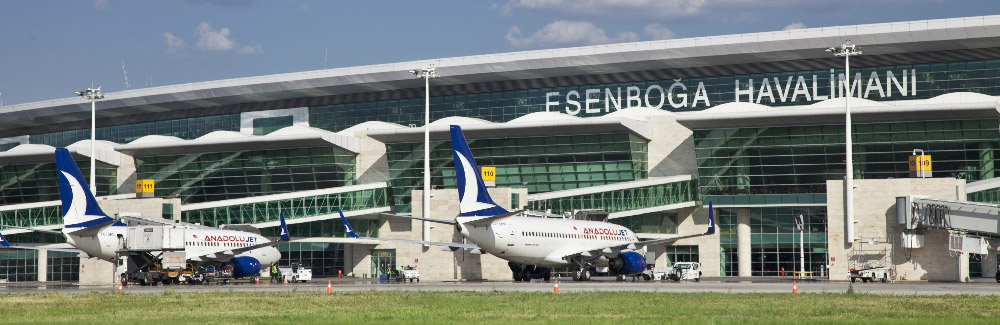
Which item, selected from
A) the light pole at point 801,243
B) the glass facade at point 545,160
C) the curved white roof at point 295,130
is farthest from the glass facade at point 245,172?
the light pole at point 801,243

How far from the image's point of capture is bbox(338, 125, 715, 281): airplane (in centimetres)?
5902

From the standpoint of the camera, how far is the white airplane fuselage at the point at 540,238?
61438mm

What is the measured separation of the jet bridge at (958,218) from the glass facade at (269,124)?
65229 mm

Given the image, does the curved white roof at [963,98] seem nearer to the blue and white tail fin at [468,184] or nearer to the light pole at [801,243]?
the light pole at [801,243]

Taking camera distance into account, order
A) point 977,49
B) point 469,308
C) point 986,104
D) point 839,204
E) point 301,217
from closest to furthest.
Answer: point 469,308 → point 839,204 → point 986,104 → point 977,49 → point 301,217

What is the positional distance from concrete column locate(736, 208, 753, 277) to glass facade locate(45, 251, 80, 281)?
5788cm

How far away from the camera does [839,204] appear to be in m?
70.5

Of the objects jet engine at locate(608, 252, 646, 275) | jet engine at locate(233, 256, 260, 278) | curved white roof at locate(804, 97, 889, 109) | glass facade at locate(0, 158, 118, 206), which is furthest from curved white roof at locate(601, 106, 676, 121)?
glass facade at locate(0, 158, 118, 206)

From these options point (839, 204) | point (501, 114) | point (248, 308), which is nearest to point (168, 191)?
point (501, 114)

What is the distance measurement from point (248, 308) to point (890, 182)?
4534 centimetres

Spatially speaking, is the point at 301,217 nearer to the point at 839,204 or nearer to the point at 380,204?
the point at 380,204

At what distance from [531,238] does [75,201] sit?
26.4 metres

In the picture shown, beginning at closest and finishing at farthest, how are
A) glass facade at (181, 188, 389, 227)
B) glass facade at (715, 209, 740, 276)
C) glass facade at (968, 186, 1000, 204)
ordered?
1. glass facade at (968, 186, 1000, 204)
2. glass facade at (181, 188, 389, 227)
3. glass facade at (715, 209, 740, 276)

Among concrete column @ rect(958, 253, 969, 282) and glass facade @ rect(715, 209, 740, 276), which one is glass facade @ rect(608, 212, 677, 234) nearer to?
glass facade @ rect(715, 209, 740, 276)
